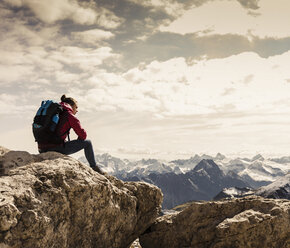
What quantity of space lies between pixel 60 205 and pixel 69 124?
13.7 ft

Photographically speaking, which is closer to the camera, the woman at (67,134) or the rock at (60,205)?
the rock at (60,205)

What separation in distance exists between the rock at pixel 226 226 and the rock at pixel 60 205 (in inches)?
117

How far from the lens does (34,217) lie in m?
9.79

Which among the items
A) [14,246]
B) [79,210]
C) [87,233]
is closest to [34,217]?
[14,246]

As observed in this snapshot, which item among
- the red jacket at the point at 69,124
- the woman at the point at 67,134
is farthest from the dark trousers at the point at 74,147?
the red jacket at the point at 69,124

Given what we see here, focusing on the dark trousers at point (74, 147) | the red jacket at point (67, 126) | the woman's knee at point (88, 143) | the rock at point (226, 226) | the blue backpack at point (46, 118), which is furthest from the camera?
the rock at point (226, 226)

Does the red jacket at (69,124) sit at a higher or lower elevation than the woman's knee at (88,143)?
higher

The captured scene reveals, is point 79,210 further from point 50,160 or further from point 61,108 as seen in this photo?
point 61,108

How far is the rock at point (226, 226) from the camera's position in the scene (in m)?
14.6

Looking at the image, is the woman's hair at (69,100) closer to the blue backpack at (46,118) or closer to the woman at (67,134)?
the woman at (67,134)

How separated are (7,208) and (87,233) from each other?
4.51m

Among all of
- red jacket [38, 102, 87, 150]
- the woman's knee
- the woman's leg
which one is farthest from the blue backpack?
the woman's knee

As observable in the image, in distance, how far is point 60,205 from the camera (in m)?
11.2

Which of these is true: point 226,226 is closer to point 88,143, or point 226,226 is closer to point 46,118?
point 88,143
